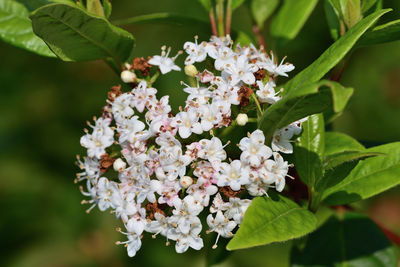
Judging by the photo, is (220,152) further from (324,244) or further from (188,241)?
(324,244)

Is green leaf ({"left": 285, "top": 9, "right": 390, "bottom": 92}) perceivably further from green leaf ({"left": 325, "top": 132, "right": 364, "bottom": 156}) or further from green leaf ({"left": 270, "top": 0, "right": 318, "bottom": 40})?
green leaf ({"left": 270, "top": 0, "right": 318, "bottom": 40})

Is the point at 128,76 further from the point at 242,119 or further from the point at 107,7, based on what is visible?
the point at 242,119

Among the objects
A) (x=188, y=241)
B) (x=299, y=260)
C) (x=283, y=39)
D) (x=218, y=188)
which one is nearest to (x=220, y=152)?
(x=218, y=188)

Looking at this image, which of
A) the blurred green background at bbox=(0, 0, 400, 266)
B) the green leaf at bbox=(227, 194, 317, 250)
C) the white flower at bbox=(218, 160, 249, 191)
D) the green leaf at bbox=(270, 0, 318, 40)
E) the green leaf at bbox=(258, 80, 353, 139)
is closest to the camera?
the green leaf at bbox=(258, 80, 353, 139)

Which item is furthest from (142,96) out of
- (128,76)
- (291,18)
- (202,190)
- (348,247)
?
(348,247)

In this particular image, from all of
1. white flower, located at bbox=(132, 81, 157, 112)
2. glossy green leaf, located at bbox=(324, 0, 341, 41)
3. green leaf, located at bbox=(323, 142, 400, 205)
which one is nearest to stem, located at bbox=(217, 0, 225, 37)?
glossy green leaf, located at bbox=(324, 0, 341, 41)

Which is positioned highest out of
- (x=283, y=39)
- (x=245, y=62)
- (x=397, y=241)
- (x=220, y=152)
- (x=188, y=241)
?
(x=283, y=39)

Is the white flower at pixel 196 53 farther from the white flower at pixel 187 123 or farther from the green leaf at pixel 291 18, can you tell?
the green leaf at pixel 291 18
